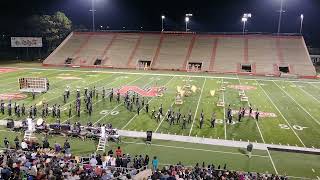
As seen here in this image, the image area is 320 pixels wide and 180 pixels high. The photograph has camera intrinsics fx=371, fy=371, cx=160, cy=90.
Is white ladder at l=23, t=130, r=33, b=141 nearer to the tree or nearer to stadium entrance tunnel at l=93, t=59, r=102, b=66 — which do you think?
stadium entrance tunnel at l=93, t=59, r=102, b=66

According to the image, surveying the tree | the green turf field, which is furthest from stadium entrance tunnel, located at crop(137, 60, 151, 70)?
the tree

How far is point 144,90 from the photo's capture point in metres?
41.1

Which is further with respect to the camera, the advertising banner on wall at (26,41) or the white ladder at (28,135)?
the advertising banner on wall at (26,41)

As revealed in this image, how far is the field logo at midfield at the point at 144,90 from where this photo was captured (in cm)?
3869

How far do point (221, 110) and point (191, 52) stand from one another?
39.4 meters

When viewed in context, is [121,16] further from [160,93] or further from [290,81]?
[160,93]

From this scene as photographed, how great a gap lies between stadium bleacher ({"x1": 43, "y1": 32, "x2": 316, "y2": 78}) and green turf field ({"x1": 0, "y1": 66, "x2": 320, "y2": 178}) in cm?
1082

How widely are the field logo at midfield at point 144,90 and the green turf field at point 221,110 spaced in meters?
0.92

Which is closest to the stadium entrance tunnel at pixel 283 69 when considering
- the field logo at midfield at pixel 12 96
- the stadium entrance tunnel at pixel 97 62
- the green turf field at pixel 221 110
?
the green turf field at pixel 221 110

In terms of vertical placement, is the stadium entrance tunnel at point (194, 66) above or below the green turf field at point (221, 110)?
above

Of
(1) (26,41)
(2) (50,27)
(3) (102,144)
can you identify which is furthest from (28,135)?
→ (2) (50,27)

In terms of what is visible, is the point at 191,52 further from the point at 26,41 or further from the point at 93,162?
the point at 93,162

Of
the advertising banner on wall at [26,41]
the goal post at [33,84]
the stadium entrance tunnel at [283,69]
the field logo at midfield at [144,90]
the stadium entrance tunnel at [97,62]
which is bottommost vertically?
the field logo at midfield at [144,90]

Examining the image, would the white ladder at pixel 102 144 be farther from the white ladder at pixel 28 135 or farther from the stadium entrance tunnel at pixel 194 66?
the stadium entrance tunnel at pixel 194 66
